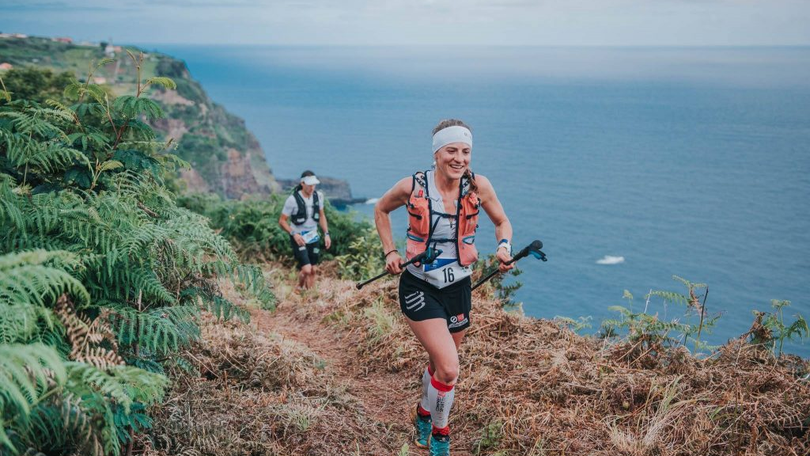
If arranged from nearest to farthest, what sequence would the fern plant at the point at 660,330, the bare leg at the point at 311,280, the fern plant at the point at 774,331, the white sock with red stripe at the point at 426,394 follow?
the white sock with red stripe at the point at 426,394, the fern plant at the point at 774,331, the fern plant at the point at 660,330, the bare leg at the point at 311,280

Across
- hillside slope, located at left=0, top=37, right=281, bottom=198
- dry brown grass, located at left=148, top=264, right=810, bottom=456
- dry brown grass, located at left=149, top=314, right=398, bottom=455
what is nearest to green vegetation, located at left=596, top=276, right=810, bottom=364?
dry brown grass, located at left=148, top=264, right=810, bottom=456

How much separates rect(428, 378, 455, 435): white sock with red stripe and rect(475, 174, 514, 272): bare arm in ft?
3.65

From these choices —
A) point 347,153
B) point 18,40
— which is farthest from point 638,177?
point 18,40

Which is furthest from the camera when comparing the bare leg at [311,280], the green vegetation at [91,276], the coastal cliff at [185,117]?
the coastal cliff at [185,117]

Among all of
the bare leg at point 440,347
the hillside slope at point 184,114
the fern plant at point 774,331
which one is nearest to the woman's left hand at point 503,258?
the bare leg at point 440,347

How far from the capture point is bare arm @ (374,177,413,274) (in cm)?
562

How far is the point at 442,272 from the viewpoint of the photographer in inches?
216

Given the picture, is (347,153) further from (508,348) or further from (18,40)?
(508,348)

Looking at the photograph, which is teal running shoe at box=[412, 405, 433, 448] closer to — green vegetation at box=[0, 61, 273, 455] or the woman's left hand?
the woman's left hand

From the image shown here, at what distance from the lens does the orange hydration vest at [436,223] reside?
5492 millimetres

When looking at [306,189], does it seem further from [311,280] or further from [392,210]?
[392,210]

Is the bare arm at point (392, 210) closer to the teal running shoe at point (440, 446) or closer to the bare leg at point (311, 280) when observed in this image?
the teal running shoe at point (440, 446)

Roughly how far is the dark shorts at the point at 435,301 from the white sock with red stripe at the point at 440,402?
0.55m

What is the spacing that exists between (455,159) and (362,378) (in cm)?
326
